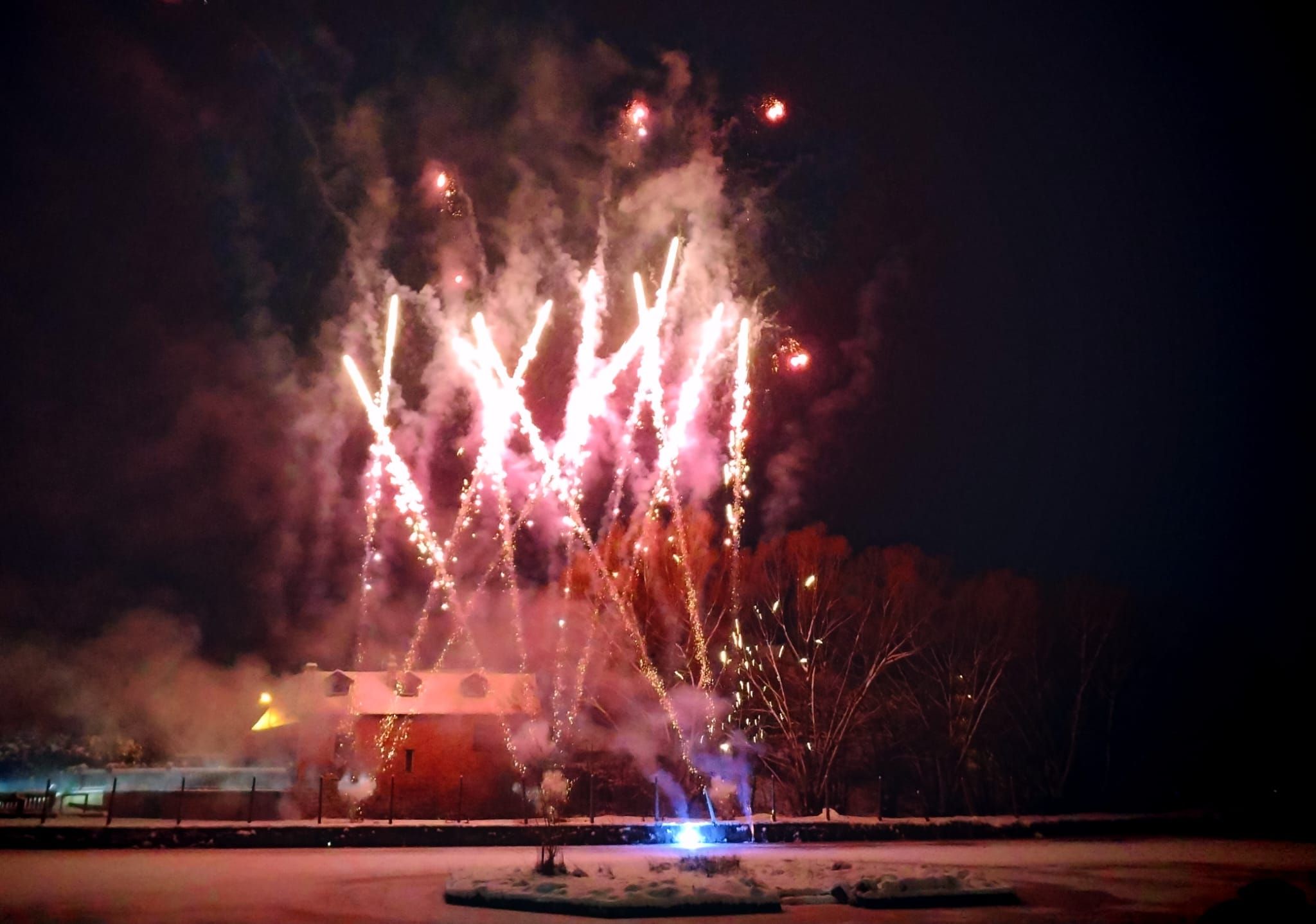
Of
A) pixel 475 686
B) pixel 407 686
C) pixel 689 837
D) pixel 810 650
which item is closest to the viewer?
pixel 689 837

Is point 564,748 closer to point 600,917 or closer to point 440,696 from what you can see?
point 440,696

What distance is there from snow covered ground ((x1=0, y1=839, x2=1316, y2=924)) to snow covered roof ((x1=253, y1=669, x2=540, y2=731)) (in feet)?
60.1

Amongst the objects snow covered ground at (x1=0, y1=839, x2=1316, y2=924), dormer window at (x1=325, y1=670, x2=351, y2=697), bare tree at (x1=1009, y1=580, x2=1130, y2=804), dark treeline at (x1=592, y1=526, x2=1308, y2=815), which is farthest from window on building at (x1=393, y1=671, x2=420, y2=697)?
bare tree at (x1=1009, y1=580, x2=1130, y2=804)

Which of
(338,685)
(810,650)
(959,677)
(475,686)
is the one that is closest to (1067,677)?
(959,677)

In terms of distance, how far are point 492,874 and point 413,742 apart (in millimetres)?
25841

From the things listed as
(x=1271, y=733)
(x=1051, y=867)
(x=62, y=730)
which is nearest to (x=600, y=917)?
(x=1051, y=867)

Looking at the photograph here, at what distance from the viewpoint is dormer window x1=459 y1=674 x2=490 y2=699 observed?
44.8 meters

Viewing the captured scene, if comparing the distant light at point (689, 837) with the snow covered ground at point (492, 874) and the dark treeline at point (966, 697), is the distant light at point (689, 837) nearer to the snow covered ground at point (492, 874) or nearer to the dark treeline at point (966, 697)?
the snow covered ground at point (492, 874)

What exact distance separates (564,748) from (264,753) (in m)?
17.1

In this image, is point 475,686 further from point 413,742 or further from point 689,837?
point 689,837

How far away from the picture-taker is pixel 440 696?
44.4 m

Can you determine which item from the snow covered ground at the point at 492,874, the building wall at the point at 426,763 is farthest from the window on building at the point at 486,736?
the snow covered ground at the point at 492,874

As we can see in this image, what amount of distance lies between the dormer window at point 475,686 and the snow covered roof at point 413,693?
0.09 feet

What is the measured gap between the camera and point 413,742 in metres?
42.1
